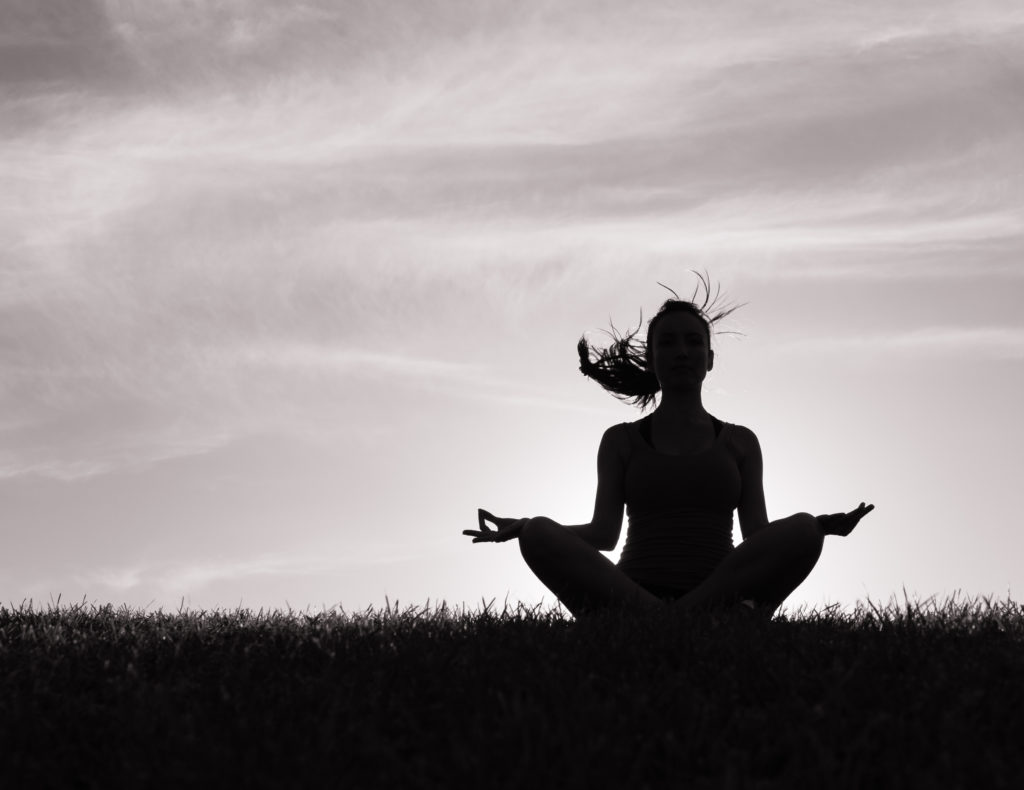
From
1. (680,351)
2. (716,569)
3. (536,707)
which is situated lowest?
(536,707)

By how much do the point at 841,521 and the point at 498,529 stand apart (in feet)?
7.24

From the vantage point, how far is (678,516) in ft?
24.9

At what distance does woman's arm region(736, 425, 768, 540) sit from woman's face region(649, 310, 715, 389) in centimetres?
58

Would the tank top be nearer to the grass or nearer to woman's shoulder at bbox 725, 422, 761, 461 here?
woman's shoulder at bbox 725, 422, 761, 461

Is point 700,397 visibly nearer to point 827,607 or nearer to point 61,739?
point 827,607

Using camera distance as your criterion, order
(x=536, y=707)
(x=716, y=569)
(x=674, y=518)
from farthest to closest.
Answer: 1. (x=674, y=518)
2. (x=716, y=569)
3. (x=536, y=707)

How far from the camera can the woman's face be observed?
7957 millimetres

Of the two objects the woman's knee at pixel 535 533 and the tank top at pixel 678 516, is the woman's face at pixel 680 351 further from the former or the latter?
the woman's knee at pixel 535 533

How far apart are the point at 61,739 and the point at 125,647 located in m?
1.77

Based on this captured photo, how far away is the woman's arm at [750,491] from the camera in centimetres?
782

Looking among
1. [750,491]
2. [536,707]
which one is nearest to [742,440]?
[750,491]

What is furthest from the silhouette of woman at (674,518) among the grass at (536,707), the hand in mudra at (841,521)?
the grass at (536,707)

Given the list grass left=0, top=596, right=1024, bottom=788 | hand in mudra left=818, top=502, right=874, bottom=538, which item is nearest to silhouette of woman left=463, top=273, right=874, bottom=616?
hand in mudra left=818, top=502, right=874, bottom=538

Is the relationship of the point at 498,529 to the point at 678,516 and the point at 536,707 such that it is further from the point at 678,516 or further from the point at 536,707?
the point at 536,707
